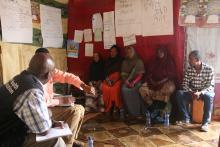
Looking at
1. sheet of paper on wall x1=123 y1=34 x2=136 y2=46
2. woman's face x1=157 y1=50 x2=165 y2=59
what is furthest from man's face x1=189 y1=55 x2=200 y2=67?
sheet of paper on wall x1=123 y1=34 x2=136 y2=46

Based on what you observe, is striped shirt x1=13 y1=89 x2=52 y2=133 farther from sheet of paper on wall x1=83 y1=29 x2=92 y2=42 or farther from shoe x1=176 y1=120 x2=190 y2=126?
sheet of paper on wall x1=83 y1=29 x2=92 y2=42

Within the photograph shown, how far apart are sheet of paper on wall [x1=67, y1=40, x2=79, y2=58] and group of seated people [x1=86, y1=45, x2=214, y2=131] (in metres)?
0.94

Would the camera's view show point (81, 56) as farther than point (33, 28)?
Yes

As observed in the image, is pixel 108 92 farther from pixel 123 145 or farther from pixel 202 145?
pixel 202 145

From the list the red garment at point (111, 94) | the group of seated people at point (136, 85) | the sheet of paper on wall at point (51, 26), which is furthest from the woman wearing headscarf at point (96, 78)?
the sheet of paper on wall at point (51, 26)

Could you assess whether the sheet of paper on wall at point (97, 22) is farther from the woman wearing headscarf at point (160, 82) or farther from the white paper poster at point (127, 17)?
the woman wearing headscarf at point (160, 82)

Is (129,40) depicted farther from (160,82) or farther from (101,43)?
(160,82)

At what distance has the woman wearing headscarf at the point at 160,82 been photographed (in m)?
4.55

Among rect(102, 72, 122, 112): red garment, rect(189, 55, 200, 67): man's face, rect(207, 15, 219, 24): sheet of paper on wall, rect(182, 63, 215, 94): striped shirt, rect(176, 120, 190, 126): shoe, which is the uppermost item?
rect(207, 15, 219, 24): sheet of paper on wall

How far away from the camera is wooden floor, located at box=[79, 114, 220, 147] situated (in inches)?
146

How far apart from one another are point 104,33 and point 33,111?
12.4 ft

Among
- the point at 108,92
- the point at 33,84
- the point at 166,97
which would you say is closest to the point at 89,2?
the point at 108,92

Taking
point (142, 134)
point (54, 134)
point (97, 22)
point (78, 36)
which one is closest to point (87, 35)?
point (78, 36)

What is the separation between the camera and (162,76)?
15.5 feet
